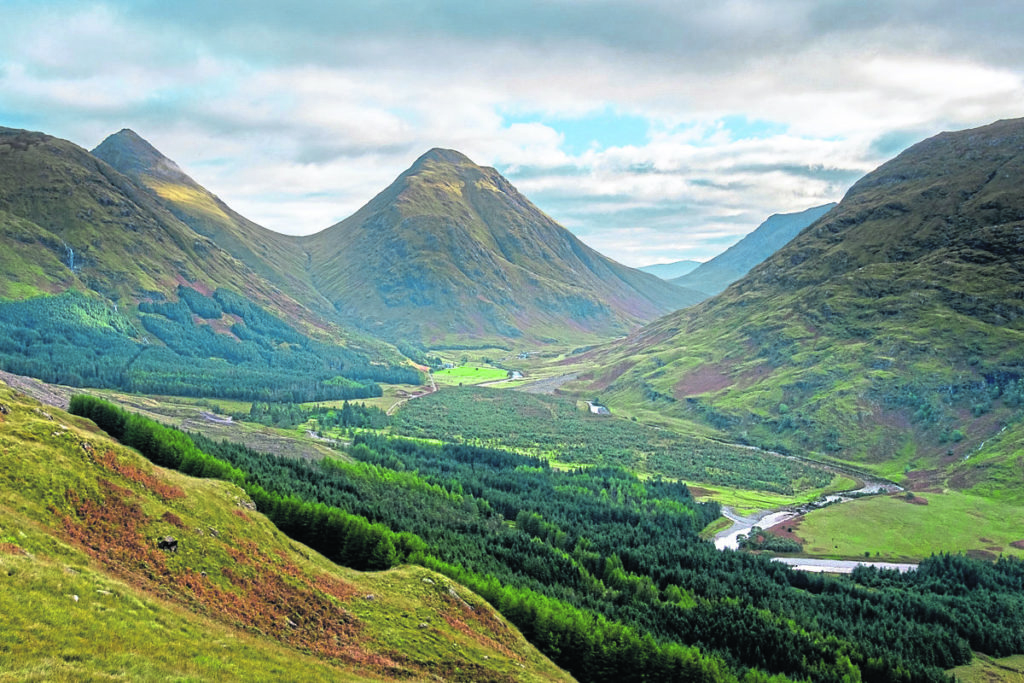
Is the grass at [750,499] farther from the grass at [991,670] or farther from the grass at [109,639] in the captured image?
the grass at [109,639]

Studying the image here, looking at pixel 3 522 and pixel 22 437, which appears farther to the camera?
pixel 22 437

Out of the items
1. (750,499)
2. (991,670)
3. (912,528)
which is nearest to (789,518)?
(750,499)

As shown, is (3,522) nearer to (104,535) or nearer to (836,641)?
(104,535)

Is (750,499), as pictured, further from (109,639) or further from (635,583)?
(109,639)

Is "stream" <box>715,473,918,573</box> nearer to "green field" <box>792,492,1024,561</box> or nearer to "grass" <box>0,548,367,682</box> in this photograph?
"green field" <box>792,492,1024,561</box>

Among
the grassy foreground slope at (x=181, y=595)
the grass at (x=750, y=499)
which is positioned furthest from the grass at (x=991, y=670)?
the grass at (x=750, y=499)

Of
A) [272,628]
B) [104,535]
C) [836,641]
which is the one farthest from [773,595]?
[104,535]

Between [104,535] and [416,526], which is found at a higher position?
[104,535]

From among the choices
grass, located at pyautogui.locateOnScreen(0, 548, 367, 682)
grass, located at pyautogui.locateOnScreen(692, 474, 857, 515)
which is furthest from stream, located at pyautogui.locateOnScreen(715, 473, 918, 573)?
grass, located at pyautogui.locateOnScreen(0, 548, 367, 682)
